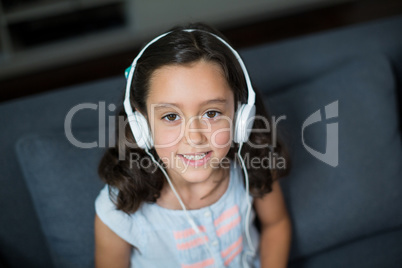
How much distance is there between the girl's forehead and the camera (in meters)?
0.88

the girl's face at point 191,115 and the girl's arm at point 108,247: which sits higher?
the girl's face at point 191,115

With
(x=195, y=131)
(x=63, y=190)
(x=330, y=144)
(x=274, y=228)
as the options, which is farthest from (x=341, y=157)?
(x=63, y=190)

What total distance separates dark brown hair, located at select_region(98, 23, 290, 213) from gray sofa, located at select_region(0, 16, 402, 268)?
0.10 metres

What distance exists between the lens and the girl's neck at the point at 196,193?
109 cm

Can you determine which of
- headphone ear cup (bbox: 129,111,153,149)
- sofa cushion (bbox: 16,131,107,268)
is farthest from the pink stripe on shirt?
headphone ear cup (bbox: 129,111,153,149)

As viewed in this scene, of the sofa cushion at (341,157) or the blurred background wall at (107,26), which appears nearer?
the sofa cushion at (341,157)

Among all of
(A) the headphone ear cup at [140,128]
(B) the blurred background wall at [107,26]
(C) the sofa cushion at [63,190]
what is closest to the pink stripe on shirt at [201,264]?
(C) the sofa cushion at [63,190]

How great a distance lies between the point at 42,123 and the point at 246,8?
2290 mm

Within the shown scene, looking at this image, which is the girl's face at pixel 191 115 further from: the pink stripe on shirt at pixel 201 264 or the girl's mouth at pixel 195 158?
the pink stripe on shirt at pixel 201 264

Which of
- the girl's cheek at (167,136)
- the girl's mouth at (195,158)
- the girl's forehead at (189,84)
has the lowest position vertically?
the girl's mouth at (195,158)

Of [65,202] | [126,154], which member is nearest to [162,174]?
[126,154]

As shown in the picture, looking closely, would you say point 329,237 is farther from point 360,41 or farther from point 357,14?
point 357,14

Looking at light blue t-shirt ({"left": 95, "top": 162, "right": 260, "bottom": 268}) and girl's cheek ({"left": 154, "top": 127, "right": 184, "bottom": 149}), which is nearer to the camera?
girl's cheek ({"left": 154, "top": 127, "right": 184, "bottom": 149})

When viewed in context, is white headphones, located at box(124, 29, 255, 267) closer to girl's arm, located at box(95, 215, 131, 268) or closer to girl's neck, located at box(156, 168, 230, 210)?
girl's neck, located at box(156, 168, 230, 210)
